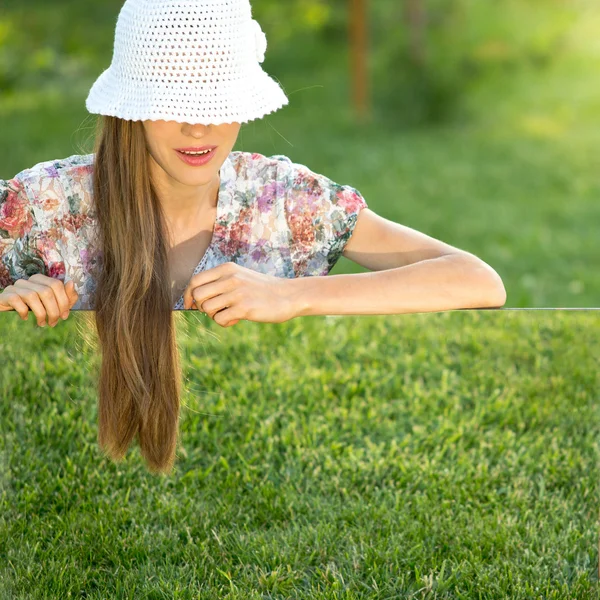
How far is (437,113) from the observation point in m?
10.1

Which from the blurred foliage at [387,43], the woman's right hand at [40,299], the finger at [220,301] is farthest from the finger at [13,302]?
the blurred foliage at [387,43]

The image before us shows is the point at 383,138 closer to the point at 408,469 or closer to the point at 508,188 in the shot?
the point at 508,188

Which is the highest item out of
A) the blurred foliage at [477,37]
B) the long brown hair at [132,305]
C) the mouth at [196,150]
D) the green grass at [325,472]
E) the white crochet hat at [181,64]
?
the white crochet hat at [181,64]

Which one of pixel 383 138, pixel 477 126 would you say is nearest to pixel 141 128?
pixel 383 138

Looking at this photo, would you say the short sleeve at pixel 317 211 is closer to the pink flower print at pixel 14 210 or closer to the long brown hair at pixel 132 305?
the long brown hair at pixel 132 305

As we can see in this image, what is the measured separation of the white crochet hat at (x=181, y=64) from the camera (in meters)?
1.83

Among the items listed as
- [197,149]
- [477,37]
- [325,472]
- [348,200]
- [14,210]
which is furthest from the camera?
[477,37]

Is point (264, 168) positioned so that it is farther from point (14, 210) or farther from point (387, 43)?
point (387, 43)

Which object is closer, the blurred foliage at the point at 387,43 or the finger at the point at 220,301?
the finger at the point at 220,301

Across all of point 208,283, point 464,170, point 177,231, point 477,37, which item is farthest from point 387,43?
point 208,283

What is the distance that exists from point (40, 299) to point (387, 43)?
10965 millimetres

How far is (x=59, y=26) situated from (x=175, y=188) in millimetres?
10086

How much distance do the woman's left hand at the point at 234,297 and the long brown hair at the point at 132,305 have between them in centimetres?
15

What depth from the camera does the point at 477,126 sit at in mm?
10211
